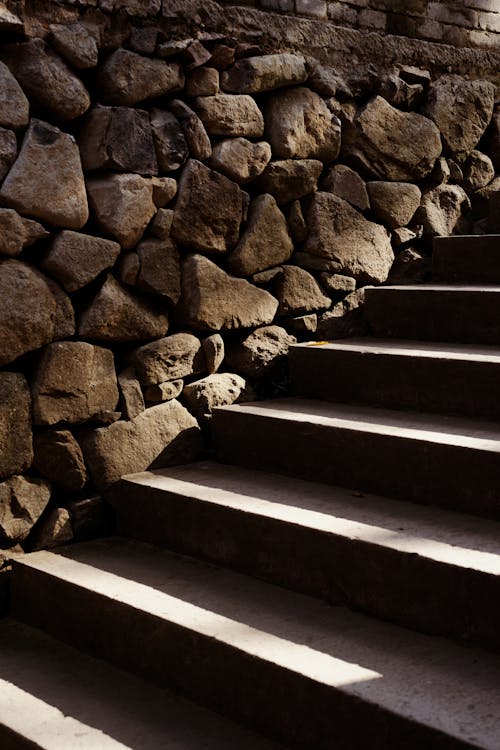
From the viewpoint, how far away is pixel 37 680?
2.61 meters

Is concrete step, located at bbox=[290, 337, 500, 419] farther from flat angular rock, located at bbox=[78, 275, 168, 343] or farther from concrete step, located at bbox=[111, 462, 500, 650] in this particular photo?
flat angular rock, located at bbox=[78, 275, 168, 343]

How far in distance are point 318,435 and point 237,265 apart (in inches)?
30.8

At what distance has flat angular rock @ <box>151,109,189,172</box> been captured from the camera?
3250 mm

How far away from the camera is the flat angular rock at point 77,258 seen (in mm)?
3057

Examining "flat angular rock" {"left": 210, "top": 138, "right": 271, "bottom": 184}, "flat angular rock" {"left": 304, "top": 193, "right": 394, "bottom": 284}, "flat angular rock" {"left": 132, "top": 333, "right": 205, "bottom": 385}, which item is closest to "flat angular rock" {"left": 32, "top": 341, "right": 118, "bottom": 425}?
"flat angular rock" {"left": 132, "top": 333, "right": 205, "bottom": 385}

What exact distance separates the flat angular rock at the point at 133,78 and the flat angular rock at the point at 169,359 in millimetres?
813

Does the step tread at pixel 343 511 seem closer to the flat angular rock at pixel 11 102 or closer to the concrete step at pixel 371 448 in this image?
the concrete step at pixel 371 448

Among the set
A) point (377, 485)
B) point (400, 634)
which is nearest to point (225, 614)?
point (400, 634)

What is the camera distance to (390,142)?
3879mm

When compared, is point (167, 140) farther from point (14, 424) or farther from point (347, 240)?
point (14, 424)

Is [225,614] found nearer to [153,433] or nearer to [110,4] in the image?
[153,433]

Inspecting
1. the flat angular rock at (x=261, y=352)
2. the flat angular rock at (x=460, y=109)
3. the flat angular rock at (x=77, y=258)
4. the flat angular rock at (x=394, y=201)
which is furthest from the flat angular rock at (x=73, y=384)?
the flat angular rock at (x=460, y=109)

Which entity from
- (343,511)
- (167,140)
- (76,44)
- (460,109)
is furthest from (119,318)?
(460,109)

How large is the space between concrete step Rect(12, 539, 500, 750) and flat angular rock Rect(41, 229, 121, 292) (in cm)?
88
